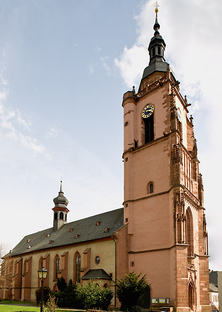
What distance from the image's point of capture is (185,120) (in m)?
37.8

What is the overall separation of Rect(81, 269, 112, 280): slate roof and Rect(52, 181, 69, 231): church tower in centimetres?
1769

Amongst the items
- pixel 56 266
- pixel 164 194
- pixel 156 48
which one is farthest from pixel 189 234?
pixel 156 48

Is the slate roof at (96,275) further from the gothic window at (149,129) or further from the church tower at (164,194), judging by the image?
the gothic window at (149,129)

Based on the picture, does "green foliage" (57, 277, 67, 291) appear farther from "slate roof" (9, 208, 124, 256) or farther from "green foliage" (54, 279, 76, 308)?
"slate roof" (9, 208, 124, 256)

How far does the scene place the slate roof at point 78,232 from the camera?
36.1 m

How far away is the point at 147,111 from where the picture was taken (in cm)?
3612

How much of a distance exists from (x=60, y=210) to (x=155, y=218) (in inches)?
977

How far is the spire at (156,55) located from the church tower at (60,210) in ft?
82.4

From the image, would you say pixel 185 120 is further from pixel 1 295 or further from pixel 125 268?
pixel 1 295

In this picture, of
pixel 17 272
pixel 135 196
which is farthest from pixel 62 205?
pixel 135 196

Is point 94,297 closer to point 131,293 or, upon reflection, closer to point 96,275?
point 131,293

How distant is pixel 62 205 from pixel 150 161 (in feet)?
79.2

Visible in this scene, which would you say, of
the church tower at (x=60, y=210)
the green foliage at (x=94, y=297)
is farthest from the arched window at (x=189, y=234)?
the church tower at (x=60, y=210)

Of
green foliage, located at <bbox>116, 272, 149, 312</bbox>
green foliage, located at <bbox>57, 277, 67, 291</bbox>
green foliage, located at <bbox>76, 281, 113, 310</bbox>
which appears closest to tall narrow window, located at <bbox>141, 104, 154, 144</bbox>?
green foliage, located at <bbox>116, 272, 149, 312</bbox>
